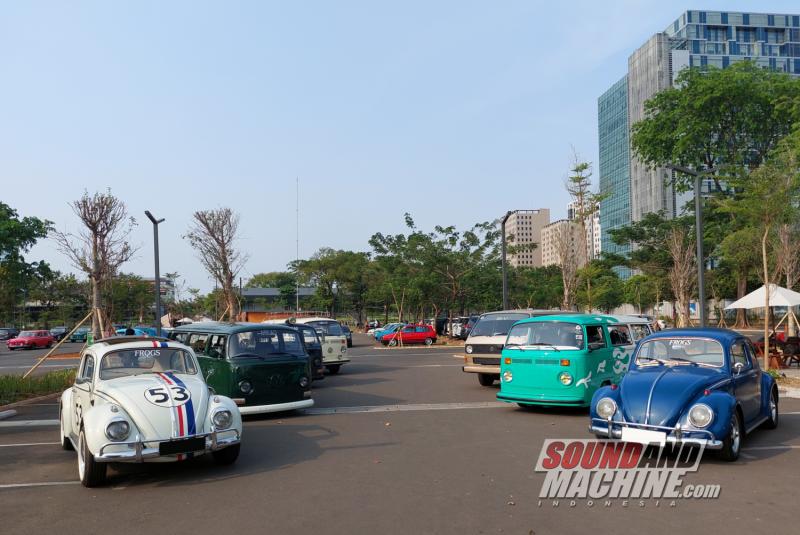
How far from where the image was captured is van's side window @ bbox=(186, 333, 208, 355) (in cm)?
1323

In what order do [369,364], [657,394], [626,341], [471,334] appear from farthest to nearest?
1. [369,364]
2. [471,334]
3. [626,341]
4. [657,394]

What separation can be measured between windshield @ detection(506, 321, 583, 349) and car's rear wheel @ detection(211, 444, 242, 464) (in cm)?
622

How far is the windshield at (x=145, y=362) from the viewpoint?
8922 millimetres

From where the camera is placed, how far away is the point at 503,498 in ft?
22.6

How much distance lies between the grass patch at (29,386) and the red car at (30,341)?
3196 centimetres

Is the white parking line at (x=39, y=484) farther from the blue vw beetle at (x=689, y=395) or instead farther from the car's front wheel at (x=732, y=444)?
the car's front wheel at (x=732, y=444)

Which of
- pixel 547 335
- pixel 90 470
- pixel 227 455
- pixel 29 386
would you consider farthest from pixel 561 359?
pixel 29 386

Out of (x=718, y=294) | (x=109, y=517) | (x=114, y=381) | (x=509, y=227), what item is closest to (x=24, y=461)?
(x=114, y=381)

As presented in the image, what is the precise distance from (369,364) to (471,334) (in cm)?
991

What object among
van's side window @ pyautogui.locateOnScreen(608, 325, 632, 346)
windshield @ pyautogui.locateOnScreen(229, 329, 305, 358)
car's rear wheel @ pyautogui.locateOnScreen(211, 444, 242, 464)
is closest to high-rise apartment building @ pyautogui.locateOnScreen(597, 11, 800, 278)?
van's side window @ pyautogui.locateOnScreen(608, 325, 632, 346)

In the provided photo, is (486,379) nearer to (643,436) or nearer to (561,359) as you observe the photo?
(561,359)

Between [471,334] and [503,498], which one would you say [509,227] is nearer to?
[471,334]

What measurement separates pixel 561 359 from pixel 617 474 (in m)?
4.57

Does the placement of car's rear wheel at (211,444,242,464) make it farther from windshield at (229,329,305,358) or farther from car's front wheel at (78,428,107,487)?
windshield at (229,329,305,358)
